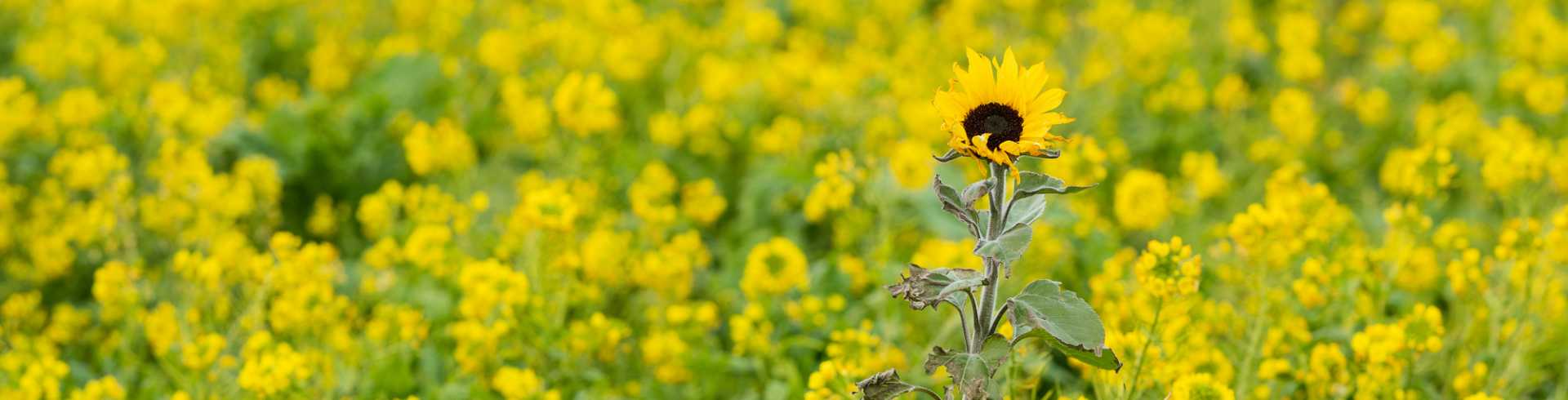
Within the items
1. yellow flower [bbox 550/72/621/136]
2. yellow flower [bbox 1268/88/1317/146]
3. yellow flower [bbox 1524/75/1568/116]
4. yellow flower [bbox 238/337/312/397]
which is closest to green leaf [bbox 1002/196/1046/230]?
yellow flower [bbox 238/337/312/397]

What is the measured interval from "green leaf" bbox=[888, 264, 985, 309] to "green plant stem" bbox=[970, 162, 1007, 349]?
32mm

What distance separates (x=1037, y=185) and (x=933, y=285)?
23 centimetres

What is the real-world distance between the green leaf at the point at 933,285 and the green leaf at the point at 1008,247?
0.07 metres

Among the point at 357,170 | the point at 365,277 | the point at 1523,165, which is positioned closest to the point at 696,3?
the point at 357,170

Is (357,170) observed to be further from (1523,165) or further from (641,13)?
(1523,165)

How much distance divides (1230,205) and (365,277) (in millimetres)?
3154

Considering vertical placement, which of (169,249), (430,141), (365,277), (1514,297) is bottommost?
(1514,297)

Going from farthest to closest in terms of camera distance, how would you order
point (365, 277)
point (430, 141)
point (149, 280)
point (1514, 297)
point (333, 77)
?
point (333, 77) → point (430, 141) → point (149, 280) → point (365, 277) → point (1514, 297)

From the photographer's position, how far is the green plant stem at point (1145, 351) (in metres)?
2.61

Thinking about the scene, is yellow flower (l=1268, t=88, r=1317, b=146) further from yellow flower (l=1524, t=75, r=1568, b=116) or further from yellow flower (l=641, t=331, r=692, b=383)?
yellow flower (l=641, t=331, r=692, b=383)

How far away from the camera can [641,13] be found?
23.3 feet

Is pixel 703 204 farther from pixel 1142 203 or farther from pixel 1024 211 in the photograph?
pixel 1024 211

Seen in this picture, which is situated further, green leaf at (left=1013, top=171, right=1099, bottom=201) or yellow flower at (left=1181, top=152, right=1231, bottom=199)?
yellow flower at (left=1181, top=152, right=1231, bottom=199)

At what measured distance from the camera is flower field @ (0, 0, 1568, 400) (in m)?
3.02
